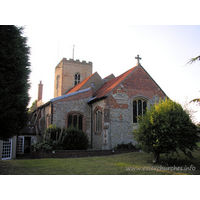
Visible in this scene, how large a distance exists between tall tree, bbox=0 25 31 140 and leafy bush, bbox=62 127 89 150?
22.3 feet

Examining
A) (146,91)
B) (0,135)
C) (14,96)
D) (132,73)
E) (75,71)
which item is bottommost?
(0,135)

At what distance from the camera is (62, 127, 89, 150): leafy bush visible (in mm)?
16234

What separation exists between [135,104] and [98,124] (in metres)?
4.49

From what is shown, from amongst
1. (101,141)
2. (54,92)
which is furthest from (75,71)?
(101,141)

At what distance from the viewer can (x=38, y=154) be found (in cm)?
1486

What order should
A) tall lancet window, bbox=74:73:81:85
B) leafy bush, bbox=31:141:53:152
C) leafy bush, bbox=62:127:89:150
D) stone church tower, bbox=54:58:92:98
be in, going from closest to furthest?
leafy bush, bbox=31:141:53:152
leafy bush, bbox=62:127:89:150
stone church tower, bbox=54:58:92:98
tall lancet window, bbox=74:73:81:85

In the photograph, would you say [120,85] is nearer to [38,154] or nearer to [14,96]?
[38,154]

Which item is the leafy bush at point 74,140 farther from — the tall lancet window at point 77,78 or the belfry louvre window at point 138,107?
the tall lancet window at point 77,78

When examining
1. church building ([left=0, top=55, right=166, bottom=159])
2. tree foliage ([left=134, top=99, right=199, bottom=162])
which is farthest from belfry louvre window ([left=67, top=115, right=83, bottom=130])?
tree foliage ([left=134, top=99, right=199, bottom=162])

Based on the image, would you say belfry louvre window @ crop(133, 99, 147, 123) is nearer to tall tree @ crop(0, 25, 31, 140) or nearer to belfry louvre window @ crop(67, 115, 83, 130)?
belfry louvre window @ crop(67, 115, 83, 130)

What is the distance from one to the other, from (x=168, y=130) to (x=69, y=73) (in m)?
29.3

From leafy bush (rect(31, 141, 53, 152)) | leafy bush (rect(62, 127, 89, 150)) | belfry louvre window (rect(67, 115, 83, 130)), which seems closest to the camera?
leafy bush (rect(31, 141, 53, 152))

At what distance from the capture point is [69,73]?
122 feet

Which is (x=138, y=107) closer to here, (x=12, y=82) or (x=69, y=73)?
(x=12, y=82)
